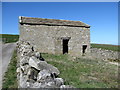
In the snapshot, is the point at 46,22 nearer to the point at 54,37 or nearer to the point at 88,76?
the point at 54,37

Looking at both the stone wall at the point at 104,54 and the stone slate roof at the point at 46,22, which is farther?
the stone wall at the point at 104,54

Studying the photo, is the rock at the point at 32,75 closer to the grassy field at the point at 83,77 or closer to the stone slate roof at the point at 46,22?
the grassy field at the point at 83,77

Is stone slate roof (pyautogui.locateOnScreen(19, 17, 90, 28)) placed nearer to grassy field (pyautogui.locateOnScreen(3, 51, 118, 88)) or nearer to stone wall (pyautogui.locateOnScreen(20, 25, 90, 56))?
stone wall (pyautogui.locateOnScreen(20, 25, 90, 56))

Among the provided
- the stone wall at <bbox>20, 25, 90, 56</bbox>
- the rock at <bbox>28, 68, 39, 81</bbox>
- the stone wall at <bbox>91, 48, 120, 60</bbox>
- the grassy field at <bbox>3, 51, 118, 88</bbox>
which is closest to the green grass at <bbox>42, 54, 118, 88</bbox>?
the grassy field at <bbox>3, 51, 118, 88</bbox>

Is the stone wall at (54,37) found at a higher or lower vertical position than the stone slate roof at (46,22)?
lower

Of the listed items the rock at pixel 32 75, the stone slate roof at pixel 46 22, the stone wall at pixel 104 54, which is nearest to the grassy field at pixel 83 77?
the rock at pixel 32 75

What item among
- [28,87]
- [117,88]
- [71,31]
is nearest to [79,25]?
[71,31]

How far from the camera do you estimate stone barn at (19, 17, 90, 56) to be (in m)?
18.7

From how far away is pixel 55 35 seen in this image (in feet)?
64.7

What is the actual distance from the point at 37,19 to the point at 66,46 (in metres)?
6.21

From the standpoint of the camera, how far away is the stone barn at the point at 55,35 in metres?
18.7

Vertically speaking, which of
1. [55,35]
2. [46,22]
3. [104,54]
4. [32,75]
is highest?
[46,22]

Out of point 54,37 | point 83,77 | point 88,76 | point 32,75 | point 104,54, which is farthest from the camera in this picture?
point 104,54

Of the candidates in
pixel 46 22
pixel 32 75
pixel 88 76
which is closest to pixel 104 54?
pixel 46 22
